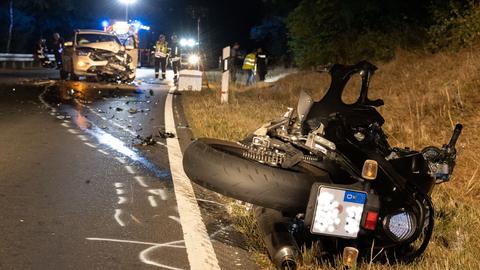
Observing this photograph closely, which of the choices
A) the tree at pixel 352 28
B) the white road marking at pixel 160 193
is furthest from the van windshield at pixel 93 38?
the white road marking at pixel 160 193

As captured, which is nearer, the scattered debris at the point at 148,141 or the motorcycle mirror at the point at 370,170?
the motorcycle mirror at the point at 370,170

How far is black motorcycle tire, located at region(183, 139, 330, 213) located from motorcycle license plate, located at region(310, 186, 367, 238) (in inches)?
5.3

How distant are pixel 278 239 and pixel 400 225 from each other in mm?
759

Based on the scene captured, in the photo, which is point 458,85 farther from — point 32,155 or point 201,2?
point 201,2

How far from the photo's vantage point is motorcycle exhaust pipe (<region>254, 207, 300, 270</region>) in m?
3.71

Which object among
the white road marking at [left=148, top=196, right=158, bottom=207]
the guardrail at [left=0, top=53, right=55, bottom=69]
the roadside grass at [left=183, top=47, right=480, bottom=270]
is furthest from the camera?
the guardrail at [left=0, top=53, right=55, bottom=69]

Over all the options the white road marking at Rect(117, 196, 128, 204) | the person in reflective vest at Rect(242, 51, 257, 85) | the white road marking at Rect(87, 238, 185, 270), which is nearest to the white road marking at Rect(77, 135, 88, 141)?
the white road marking at Rect(117, 196, 128, 204)

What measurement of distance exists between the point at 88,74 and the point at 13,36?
69.1 feet

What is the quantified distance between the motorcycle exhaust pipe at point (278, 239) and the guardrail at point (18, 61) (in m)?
27.1

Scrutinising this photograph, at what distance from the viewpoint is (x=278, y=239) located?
387 centimetres

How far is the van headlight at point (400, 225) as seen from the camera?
3.63 m

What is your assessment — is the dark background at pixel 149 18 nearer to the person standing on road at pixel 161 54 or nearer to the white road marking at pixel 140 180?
the person standing on road at pixel 161 54

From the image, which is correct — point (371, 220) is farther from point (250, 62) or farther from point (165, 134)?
point (250, 62)

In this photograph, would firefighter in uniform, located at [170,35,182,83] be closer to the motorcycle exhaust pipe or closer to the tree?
the tree
